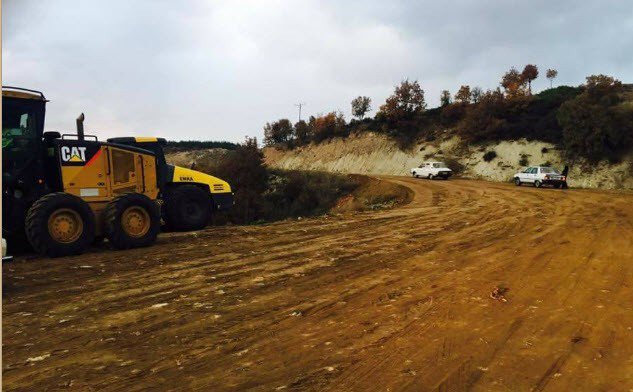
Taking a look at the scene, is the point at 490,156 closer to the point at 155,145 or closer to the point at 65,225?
the point at 155,145

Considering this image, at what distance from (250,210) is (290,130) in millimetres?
59249

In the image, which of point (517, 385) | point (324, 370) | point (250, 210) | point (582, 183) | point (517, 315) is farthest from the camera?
point (582, 183)

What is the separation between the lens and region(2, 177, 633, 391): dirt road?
4.18m

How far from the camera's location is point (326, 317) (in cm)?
569

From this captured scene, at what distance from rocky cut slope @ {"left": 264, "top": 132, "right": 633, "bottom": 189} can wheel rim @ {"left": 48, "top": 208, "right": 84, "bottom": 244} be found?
35.9 m

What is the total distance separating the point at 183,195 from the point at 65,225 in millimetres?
3975

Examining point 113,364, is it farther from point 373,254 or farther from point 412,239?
point 412,239

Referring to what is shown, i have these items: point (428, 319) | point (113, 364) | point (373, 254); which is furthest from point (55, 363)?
point (373, 254)

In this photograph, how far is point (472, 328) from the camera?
5328 millimetres

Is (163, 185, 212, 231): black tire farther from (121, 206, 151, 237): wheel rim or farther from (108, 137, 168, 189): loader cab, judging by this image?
(121, 206, 151, 237): wheel rim

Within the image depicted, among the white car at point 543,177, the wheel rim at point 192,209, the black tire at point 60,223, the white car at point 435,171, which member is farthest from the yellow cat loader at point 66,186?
the white car at point 435,171

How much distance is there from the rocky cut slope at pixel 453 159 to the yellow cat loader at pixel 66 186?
3458cm

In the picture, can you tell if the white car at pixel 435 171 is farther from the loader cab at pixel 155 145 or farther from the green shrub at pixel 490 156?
the loader cab at pixel 155 145

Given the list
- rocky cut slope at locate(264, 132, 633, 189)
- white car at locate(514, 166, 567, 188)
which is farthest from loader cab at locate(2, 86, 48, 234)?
rocky cut slope at locate(264, 132, 633, 189)
